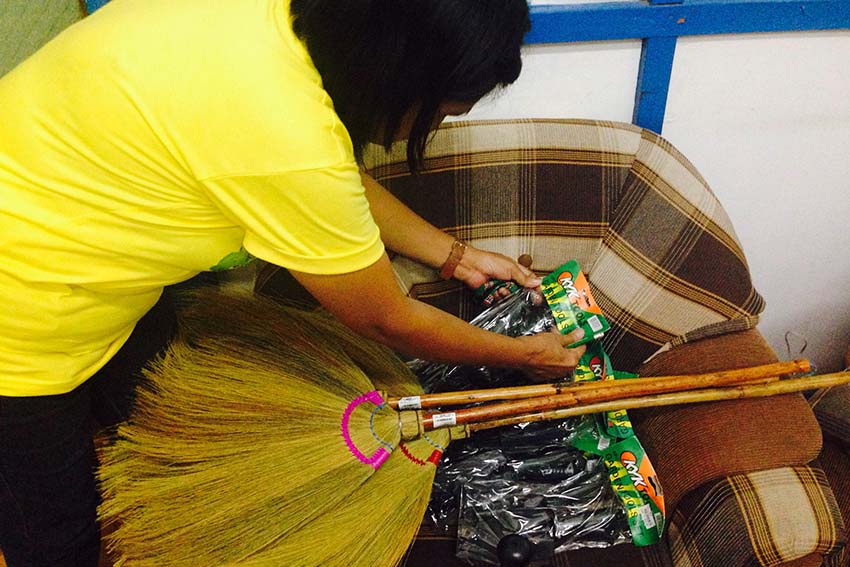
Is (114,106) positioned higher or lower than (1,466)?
higher

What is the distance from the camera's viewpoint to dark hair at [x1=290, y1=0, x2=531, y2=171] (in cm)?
75

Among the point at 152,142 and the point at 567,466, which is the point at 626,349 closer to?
the point at 567,466

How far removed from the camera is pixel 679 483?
1324 millimetres

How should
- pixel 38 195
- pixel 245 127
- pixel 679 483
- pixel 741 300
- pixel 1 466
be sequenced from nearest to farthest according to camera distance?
pixel 245 127 < pixel 38 195 < pixel 1 466 < pixel 679 483 < pixel 741 300

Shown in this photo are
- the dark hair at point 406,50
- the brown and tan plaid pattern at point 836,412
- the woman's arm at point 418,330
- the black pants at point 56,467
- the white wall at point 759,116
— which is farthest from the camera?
the brown and tan plaid pattern at point 836,412

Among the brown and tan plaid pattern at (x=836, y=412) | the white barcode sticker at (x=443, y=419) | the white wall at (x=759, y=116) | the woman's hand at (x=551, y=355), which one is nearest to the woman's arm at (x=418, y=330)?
the woman's hand at (x=551, y=355)

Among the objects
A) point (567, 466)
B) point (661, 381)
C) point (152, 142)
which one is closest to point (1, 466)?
point (152, 142)

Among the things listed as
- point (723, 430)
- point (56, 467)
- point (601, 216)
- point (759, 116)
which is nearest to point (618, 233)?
point (601, 216)

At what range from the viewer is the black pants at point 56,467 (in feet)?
3.34

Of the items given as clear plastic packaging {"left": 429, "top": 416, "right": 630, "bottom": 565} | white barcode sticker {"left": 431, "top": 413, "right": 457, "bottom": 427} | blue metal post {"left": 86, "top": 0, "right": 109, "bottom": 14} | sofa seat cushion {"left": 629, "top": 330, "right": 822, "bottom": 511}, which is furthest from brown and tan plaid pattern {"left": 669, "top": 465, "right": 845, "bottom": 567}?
blue metal post {"left": 86, "top": 0, "right": 109, "bottom": 14}

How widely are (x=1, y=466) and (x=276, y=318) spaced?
495mm

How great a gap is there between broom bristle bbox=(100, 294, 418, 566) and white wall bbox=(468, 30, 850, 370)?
687mm

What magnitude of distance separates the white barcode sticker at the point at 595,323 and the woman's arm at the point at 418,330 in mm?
42

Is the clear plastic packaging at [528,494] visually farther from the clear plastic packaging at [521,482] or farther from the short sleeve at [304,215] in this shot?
the short sleeve at [304,215]
